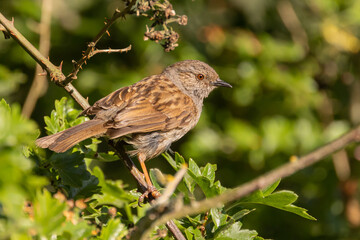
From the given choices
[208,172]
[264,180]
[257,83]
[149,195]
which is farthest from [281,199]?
[257,83]

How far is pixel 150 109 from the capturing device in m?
4.42

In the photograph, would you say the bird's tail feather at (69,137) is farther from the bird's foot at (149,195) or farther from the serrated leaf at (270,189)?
the serrated leaf at (270,189)

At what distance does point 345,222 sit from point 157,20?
12.1 feet

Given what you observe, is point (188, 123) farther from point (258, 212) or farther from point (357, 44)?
point (357, 44)

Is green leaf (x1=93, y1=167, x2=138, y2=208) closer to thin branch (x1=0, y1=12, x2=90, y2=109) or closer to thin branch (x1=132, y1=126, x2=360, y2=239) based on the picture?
thin branch (x1=0, y1=12, x2=90, y2=109)

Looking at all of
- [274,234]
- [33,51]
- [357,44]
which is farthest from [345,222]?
[33,51]

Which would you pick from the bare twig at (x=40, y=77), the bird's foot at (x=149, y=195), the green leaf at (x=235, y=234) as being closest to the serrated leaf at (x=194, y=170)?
the green leaf at (x=235, y=234)

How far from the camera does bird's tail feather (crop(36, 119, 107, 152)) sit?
300 cm

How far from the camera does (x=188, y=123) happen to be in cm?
466

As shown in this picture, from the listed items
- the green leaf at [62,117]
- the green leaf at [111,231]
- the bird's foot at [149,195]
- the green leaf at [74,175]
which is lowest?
the green leaf at [111,231]

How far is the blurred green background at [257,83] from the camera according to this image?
19.1ft

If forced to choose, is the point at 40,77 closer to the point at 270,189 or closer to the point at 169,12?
the point at 169,12

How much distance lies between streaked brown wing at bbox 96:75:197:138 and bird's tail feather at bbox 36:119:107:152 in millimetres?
238

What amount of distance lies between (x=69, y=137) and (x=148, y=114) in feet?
4.19
